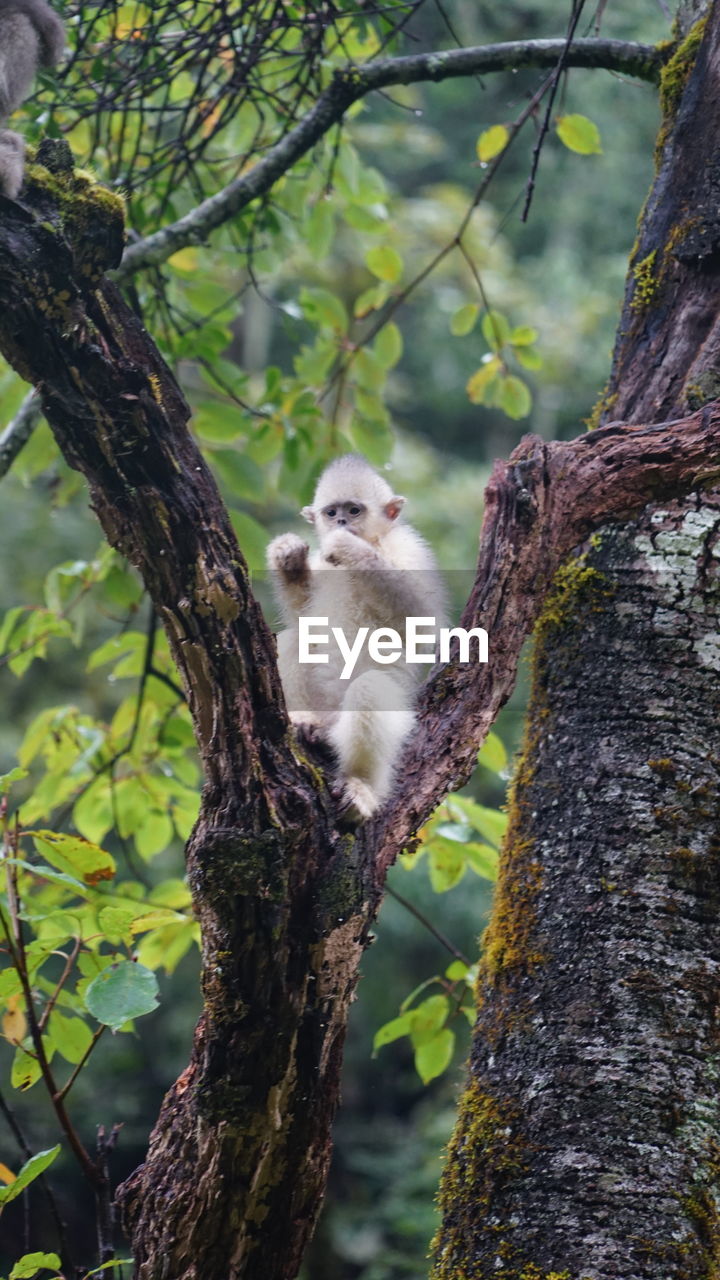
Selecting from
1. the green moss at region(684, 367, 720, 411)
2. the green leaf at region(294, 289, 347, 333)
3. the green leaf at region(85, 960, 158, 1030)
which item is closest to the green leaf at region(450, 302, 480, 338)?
the green leaf at region(294, 289, 347, 333)

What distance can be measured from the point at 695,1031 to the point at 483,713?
25.1 inches

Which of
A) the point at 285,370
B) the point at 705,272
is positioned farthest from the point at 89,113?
the point at 285,370

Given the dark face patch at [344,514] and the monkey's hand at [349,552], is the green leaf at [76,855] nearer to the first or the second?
the monkey's hand at [349,552]

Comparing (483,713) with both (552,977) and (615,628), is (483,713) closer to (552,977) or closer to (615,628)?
(615,628)

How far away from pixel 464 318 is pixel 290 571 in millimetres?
1344

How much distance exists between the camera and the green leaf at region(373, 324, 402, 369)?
3762 millimetres

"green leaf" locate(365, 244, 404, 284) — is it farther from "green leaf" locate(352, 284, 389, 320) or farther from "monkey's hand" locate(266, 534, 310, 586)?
"monkey's hand" locate(266, 534, 310, 586)

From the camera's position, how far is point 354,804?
190cm

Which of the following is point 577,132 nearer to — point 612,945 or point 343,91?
point 343,91

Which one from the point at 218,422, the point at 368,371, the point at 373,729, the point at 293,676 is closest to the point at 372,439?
the point at 368,371

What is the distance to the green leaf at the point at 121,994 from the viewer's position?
1555 mm

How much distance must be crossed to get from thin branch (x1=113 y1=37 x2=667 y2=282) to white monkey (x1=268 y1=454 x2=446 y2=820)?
2.66 ft

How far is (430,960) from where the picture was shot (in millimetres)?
10148

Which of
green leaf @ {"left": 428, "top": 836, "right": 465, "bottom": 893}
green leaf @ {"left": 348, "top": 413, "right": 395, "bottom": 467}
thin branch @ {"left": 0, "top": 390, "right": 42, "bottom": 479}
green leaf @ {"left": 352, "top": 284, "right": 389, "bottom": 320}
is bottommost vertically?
green leaf @ {"left": 428, "top": 836, "right": 465, "bottom": 893}
